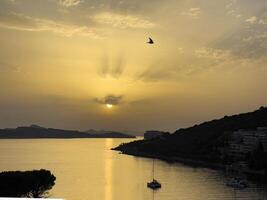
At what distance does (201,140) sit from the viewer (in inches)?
3337

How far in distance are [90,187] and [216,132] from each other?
162 ft

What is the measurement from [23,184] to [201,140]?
6463 cm

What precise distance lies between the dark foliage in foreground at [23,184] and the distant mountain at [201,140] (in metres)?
44.9

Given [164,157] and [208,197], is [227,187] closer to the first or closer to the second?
[208,197]

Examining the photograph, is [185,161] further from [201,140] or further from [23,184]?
[23,184]

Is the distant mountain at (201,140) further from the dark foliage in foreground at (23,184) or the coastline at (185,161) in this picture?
the dark foliage in foreground at (23,184)

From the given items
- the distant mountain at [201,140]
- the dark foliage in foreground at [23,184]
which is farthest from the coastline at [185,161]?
the dark foliage in foreground at [23,184]

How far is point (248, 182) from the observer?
44.3m

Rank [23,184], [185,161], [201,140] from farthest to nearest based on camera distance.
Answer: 1. [201,140]
2. [185,161]
3. [23,184]

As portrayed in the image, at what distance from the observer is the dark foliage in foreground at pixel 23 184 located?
857 inches

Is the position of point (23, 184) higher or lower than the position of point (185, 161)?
lower

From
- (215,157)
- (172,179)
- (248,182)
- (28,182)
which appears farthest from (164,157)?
(28,182)

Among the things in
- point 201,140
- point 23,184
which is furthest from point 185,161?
point 23,184

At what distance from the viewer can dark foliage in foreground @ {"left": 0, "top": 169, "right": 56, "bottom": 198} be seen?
21.8 m
